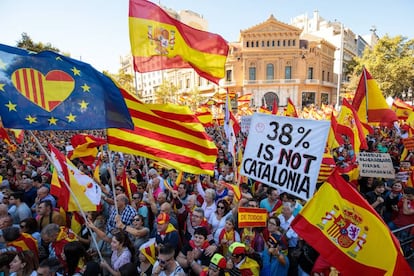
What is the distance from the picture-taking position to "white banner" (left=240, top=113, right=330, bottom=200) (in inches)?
136

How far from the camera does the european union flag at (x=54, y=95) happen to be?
3.46 meters

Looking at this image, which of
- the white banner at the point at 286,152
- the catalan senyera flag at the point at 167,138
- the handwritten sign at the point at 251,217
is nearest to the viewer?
the white banner at the point at 286,152

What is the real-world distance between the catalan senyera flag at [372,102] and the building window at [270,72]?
48.7m

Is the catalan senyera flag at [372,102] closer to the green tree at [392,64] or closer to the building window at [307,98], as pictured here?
the green tree at [392,64]

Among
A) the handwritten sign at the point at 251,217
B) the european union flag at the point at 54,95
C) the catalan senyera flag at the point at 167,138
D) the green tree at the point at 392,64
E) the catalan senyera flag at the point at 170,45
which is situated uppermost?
the green tree at the point at 392,64

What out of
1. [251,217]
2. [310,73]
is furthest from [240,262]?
[310,73]

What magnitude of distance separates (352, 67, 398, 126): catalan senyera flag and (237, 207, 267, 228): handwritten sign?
5.33m

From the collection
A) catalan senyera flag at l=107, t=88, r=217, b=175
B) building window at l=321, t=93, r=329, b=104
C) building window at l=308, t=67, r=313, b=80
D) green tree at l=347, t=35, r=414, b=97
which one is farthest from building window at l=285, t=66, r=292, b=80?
catalan senyera flag at l=107, t=88, r=217, b=175

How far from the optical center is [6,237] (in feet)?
12.1

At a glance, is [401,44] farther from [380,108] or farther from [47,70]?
[47,70]

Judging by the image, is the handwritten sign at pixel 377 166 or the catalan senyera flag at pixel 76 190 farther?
the handwritten sign at pixel 377 166

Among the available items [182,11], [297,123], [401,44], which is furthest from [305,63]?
[297,123]

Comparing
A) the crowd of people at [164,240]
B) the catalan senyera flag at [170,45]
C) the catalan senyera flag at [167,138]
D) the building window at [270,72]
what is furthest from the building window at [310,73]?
the catalan senyera flag at [167,138]

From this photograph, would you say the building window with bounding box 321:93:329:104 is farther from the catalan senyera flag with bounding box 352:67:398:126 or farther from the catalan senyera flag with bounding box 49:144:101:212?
the catalan senyera flag with bounding box 49:144:101:212
